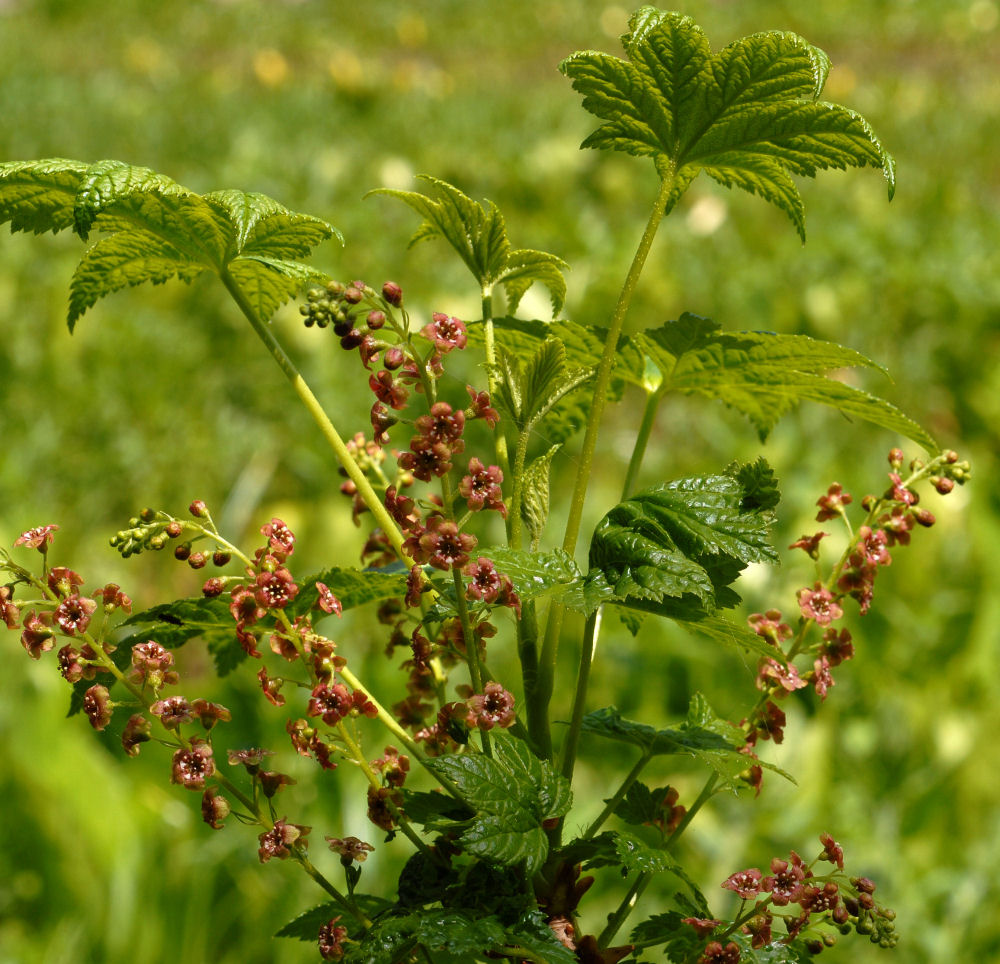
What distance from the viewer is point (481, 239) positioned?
59 centimetres

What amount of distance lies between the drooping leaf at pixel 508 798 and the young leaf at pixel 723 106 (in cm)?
29

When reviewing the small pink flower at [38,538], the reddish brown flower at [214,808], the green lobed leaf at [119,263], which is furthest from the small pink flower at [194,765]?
the green lobed leaf at [119,263]

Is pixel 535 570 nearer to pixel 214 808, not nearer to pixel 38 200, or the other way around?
pixel 214 808

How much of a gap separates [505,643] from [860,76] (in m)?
6.92

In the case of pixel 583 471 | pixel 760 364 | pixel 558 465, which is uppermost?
pixel 558 465

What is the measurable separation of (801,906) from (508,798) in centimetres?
15

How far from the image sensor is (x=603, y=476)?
10.8 ft

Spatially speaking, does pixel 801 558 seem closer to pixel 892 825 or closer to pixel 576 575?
pixel 892 825

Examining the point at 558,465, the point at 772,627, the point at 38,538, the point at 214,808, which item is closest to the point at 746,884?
the point at 772,627

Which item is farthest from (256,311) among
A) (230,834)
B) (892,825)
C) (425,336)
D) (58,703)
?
(892,825)

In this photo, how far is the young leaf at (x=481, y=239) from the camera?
0.58 metres

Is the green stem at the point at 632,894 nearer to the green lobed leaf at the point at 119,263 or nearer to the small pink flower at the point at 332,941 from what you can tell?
the small pink flower at the point at 332,941

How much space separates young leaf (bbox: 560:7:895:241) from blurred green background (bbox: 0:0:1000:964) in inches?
14.5

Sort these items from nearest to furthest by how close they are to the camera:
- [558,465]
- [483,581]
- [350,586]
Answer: [483,581] → [350,586] → [558,465]
